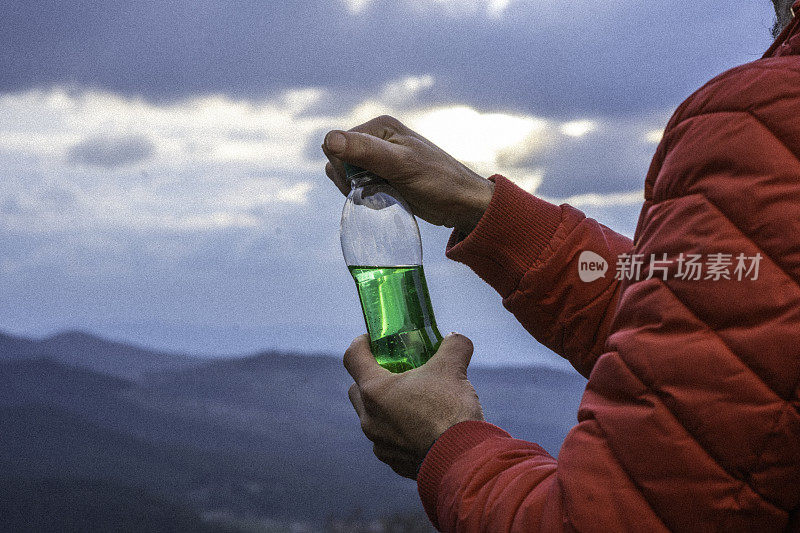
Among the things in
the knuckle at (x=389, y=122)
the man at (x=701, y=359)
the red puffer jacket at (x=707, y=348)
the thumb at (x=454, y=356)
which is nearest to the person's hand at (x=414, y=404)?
the thumb at (x=454, y=356)

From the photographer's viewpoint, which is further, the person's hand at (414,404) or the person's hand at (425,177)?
the person's hand at (425,177)

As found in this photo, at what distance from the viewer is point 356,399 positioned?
135 cm

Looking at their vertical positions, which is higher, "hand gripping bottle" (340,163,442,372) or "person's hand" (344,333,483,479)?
"hand gripping bottle" (340,163,442,372)

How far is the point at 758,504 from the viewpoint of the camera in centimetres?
82

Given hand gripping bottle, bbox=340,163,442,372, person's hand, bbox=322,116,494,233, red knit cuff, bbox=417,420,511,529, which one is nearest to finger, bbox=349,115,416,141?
person's hand, bbox=322,116,494,233

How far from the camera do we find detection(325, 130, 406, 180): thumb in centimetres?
140

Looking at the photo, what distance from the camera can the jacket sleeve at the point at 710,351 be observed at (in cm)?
79

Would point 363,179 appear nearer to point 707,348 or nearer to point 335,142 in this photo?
point 335,142

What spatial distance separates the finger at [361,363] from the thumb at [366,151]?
0.36m

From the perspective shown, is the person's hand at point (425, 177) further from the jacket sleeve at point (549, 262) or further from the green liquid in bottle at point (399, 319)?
the green liquid in bottle at point (399, 319)

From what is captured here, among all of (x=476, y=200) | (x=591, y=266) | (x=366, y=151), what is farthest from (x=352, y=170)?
(x=591, y=266)

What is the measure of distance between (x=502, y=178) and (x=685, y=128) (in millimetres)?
821

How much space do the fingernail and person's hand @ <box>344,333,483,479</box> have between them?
0.41 m

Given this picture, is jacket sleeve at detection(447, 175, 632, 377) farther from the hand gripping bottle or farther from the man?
the man
